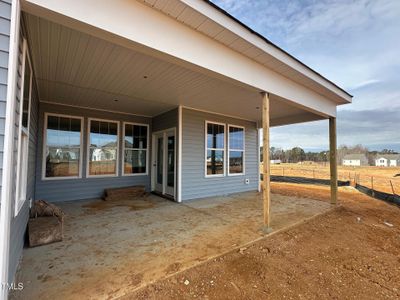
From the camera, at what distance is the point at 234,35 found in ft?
8.38

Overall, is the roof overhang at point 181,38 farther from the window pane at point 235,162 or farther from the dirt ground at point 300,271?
the window pane at point 235,162

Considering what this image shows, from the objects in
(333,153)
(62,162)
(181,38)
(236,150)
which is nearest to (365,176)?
(333,153)

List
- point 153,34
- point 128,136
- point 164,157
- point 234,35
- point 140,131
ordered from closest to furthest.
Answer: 1. point 153,34
2. point 234,35
3. point 164,157
4. point 128,136
5. point 140,131

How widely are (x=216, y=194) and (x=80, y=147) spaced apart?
4.46 m

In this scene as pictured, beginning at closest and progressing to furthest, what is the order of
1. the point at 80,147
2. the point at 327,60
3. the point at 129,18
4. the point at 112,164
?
the point at 129,18 → the point at 80,147 → the point at 112,164 → the point at 327,60

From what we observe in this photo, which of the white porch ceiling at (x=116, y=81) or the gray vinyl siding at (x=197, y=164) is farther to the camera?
the gray vinyl siding at (x=197, y=164)

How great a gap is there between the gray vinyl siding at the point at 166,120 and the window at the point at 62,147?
2.26 meters

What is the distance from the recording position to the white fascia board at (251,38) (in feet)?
7.07

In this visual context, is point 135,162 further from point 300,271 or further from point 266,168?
point 300,271

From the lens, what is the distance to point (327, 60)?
903 centimetres

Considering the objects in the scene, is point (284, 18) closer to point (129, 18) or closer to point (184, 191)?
point (129, 18)

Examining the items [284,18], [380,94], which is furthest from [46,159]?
[380,94]

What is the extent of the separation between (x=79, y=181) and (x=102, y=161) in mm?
838

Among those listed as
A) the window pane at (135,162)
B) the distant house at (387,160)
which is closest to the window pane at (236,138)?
the window pane at (135,162)
